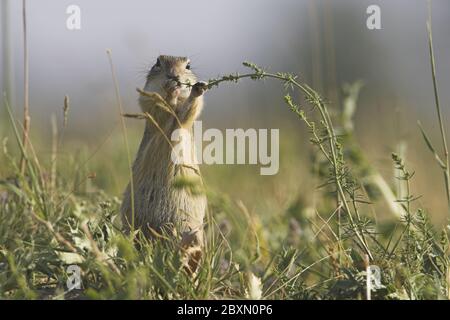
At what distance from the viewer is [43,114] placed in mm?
9820

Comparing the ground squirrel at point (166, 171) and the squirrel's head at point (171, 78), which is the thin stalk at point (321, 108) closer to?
the ground squirrel at point (166, 171)

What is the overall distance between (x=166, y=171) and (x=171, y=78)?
59 centimetres

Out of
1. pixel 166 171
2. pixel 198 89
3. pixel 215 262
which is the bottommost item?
pixel 215 262

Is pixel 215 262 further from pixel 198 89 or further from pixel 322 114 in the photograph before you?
pixel 198 89

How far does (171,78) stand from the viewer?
16.1 feet

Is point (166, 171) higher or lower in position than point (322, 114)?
lower

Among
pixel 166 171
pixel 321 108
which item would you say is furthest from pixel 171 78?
pixel 321 108

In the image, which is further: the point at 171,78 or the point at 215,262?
the point at 171,78

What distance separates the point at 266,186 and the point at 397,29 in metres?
7.32

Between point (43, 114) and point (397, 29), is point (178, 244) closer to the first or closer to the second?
point (43, 114)

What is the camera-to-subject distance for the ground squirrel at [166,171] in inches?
176

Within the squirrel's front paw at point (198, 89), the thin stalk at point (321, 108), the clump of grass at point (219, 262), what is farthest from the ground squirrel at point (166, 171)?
the thin stalk at point (321, 108)
